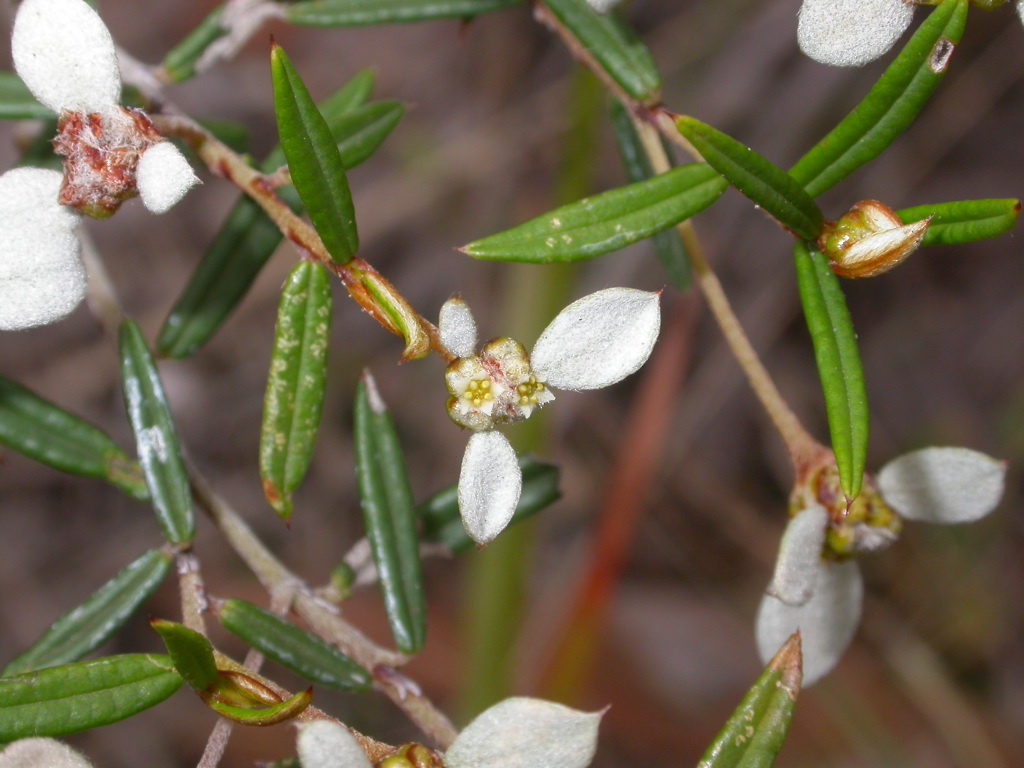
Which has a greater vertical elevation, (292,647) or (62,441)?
(62,441)

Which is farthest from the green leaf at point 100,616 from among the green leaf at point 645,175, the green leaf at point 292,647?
the green leaf at point 645,175

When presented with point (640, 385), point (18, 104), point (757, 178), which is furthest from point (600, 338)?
point (640, 385)

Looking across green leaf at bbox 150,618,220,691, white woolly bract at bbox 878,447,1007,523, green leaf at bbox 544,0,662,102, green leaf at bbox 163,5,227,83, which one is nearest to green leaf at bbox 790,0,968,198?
green leaf at bbox 544,0,662,102

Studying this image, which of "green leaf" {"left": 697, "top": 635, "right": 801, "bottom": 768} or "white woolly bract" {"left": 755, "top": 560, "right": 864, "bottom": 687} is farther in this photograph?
"white woolly bract" {"left": 755, "top": 560, "right": 864, "bottom": 687}

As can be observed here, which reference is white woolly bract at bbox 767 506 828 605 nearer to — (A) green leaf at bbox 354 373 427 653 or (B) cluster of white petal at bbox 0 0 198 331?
(A) green leaf at bbox 354 373 427 653

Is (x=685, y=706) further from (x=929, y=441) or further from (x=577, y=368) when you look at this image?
(x=577, y=368)

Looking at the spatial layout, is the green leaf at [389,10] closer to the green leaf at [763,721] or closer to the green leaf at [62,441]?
the green leaf at [62,441]

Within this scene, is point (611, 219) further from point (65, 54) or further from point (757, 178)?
point (65, 54)
